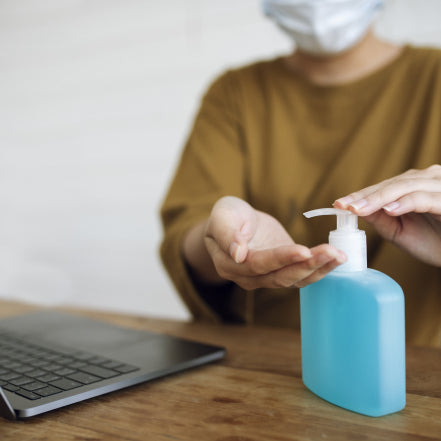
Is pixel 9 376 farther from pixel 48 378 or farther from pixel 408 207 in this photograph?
pixel 408 207

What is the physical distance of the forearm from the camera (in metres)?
0.76

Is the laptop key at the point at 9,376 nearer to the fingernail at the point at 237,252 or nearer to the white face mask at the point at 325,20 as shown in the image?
the fingernail at the point at 237,252

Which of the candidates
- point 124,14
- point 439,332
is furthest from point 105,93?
point 439,332

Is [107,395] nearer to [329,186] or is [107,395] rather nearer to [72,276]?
[329,186]

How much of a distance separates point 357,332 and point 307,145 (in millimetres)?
576

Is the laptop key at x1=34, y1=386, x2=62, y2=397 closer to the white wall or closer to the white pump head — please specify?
the white pump head

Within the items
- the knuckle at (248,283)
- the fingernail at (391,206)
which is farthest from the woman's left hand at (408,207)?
the knuckle at (248,283)

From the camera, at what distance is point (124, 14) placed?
1.75 meters

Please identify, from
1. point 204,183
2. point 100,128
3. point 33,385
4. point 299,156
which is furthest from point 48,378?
point 100,128

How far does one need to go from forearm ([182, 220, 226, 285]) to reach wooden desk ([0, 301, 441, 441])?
21 cm

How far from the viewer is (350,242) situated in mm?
433

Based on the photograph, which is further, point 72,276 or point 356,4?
point 72,276

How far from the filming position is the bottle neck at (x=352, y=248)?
0.43m

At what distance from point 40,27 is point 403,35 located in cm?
132
